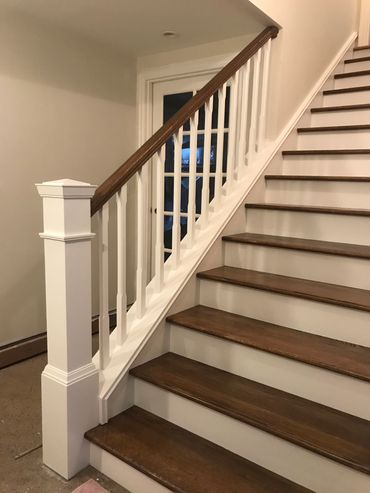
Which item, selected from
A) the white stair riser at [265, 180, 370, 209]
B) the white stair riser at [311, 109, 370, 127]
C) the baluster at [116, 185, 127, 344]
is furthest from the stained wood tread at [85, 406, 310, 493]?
the white stair riser at [311, 109, 370, 127]

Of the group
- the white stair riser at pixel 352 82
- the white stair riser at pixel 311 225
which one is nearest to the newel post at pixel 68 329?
the white stair riser at pixel 311 225

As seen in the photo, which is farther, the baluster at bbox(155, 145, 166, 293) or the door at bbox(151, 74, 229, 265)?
the door at bbox(151, 74, 229, 265)

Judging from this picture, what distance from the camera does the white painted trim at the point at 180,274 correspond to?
1.78m

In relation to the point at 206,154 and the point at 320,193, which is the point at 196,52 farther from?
the point at 320,193

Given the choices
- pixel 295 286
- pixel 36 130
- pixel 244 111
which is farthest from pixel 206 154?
pixel 36 130

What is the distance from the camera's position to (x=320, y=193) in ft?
7.97

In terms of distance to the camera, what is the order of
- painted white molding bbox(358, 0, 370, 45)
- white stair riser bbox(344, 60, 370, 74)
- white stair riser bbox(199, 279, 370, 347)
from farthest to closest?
painted white molding bbox(358, 0, 370, 45) → white stair riser bbox(344, 60, 370, 74) → white stair riser bbox(199, 279, 370, 347)

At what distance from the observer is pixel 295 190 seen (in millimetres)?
2527

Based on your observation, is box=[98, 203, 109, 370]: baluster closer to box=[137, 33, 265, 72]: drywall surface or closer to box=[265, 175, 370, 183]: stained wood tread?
box=[265, 175, 370, 183]: stained wood tread

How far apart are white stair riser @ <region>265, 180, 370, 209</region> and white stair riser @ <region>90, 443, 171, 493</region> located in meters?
1.73

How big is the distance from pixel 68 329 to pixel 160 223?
2.20ft

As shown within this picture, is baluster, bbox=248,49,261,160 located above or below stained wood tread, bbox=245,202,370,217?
above

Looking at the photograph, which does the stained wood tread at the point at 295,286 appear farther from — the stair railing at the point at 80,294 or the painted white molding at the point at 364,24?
the painted white molding at the point at 364,24

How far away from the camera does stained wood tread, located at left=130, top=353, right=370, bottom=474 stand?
1.34 metres
